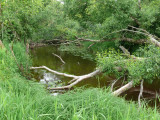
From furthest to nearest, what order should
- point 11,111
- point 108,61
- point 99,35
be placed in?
point 99,35
point 108,61
point 11,111

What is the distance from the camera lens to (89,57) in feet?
41.9

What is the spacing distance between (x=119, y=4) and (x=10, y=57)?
5.78 m

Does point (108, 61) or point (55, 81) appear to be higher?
point (108, 61)

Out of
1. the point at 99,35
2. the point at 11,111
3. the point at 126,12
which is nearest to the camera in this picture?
the point at 11,111

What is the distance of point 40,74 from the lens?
8.95 m

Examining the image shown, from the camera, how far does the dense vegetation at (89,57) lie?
100 inches

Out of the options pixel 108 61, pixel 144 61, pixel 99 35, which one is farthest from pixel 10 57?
pixel 99 35

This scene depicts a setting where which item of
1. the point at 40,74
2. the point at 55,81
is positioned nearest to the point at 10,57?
the point at 55,81

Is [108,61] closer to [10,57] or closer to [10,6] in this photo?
[10,57]

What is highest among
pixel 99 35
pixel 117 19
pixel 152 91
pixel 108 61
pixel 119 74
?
pixel 117 19

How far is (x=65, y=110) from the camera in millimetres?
2508

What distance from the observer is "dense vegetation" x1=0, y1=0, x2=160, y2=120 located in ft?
8.34

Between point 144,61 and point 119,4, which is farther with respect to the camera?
point 119,4

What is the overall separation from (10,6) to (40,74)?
396 centimetres
